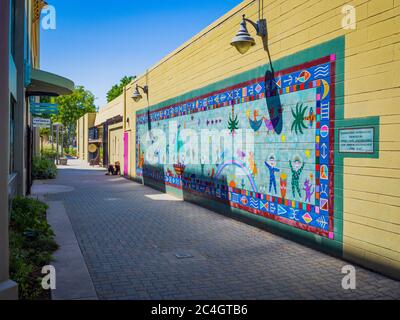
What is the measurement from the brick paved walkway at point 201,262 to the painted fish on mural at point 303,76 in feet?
9.94

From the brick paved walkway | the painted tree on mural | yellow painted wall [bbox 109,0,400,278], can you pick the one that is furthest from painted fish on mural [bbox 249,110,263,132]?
the brick paved walkway

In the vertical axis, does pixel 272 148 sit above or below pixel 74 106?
below

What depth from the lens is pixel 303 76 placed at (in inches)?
286

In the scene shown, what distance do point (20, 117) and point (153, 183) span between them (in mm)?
7174

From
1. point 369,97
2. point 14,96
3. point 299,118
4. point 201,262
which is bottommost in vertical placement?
point 201,262

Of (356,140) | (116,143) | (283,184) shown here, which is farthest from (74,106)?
(356,140)

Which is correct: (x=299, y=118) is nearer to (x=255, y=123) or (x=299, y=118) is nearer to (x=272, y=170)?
(x=272, y=170)

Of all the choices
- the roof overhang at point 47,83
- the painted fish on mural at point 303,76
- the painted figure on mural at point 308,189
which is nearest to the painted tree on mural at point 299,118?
the painted fish on mural at point 303,76

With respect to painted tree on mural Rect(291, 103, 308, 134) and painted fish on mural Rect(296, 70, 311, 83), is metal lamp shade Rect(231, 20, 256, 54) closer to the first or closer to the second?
painted fish on mural Rect(296, 70, 311, 83)

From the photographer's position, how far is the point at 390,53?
5.50 m

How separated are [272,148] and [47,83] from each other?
749cm
